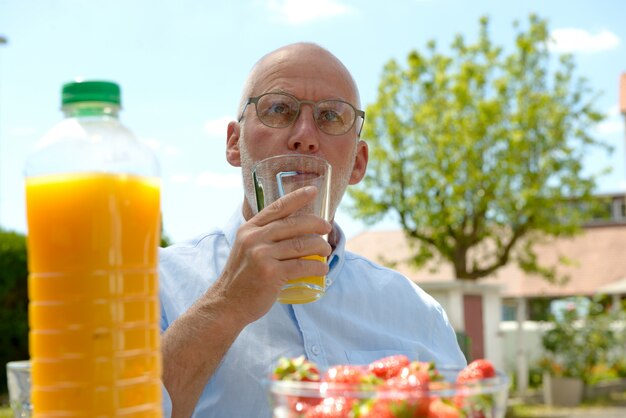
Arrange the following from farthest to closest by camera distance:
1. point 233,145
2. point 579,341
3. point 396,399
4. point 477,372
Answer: point 579,341
point 233,145
point 477,372
point 396,399

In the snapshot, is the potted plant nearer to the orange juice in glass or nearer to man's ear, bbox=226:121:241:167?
man's ear, bbox=226:121:241:167

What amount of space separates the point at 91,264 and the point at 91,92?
254 mm

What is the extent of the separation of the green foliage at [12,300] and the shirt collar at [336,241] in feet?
27.0

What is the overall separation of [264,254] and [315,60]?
3.53ft

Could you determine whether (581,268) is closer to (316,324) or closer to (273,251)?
(316,324)

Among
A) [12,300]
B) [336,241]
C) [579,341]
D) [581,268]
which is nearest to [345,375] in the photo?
[336,241]

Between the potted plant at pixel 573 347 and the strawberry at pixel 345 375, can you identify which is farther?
the potted plant at pixel 573 347

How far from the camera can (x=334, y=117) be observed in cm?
253

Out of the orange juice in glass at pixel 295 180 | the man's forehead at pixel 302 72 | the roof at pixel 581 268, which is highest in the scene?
the man's forehead at pixel 302 72

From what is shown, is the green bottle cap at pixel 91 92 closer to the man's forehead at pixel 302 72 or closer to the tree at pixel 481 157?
the man's forehead at pixel 302 72

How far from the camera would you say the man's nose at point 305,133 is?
2.45 metres

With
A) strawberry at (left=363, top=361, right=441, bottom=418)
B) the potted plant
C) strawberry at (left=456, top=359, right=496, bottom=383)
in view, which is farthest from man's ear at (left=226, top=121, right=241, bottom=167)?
the potted plant

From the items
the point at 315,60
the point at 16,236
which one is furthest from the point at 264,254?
the point at 16,236

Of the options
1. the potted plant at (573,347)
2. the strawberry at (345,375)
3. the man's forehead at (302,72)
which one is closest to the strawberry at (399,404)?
the strawberry at (345,375)
